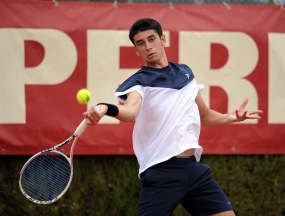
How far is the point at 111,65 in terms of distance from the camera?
17.6 feet

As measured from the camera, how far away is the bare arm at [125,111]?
2.90 metres

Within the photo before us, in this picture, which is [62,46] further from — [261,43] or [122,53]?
[261,43]

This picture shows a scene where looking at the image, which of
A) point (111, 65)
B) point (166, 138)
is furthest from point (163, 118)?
point (111, 65)

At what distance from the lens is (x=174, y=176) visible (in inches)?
141

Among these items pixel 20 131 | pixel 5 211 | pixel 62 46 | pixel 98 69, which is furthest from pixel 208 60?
pixel 5 211

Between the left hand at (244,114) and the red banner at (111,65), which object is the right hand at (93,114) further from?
the red banner at (111,65)

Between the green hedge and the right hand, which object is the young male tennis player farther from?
the green hedge

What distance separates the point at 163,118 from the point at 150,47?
1.60ft

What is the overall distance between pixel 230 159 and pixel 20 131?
2096mm

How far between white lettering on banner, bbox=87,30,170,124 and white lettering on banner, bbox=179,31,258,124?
63cm

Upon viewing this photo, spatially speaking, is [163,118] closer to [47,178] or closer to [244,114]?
[244,114]

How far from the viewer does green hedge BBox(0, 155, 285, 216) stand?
538cm

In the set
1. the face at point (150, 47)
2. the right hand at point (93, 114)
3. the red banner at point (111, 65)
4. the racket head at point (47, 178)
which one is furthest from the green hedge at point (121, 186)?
the right hand at point (93, 114)

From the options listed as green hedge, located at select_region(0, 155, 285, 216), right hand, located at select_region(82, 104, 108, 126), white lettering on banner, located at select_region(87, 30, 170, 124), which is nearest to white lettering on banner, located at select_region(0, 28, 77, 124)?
white lettering on banner, located at select_region(87, 30, 170, 124)
